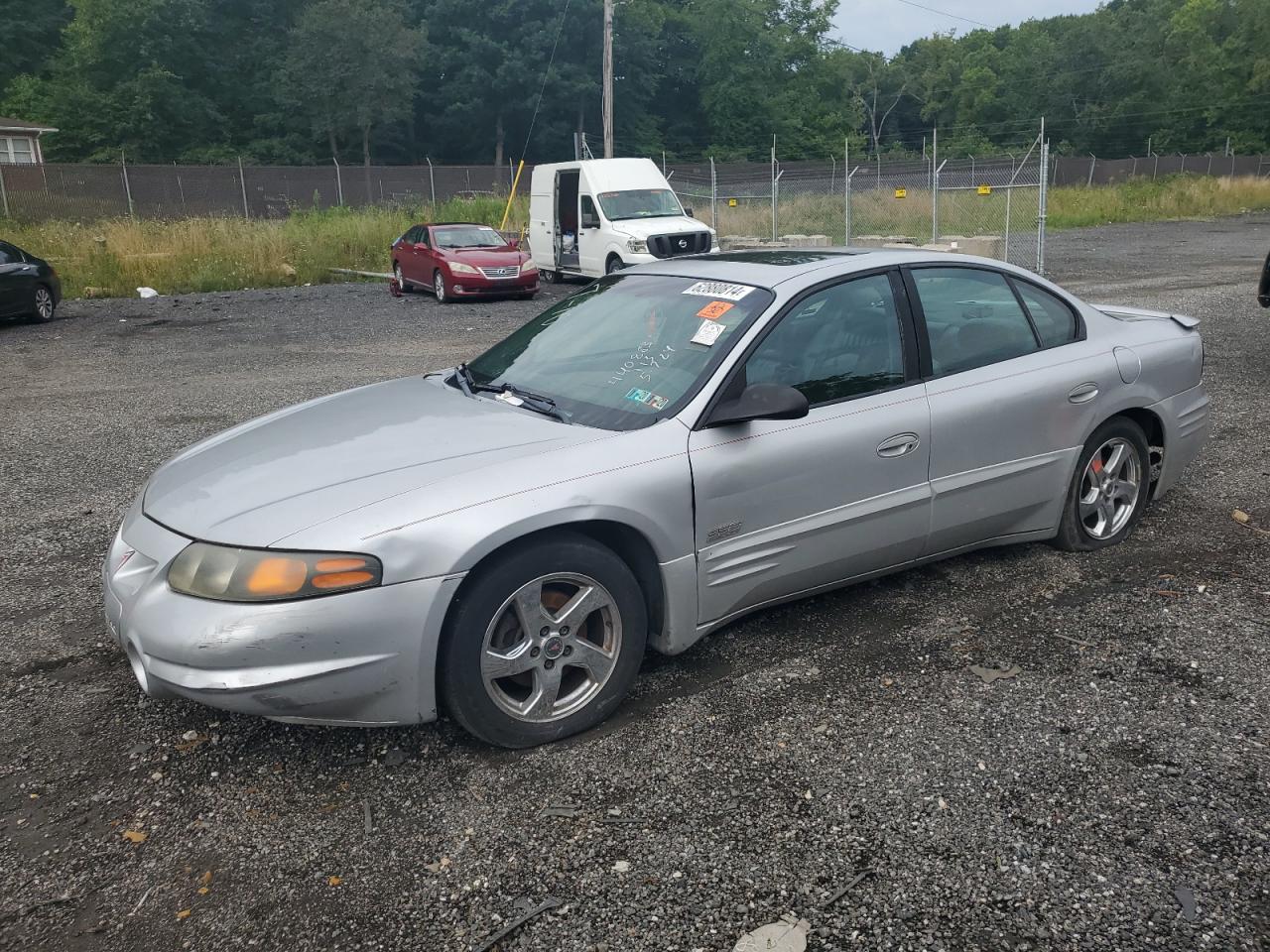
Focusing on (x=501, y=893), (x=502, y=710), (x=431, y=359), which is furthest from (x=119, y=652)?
(x=431, y=359)

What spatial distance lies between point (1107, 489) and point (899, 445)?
1490mm

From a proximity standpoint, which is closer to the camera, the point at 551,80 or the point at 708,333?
the point at 708,333

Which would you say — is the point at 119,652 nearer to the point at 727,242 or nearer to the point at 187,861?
the point at 187,861

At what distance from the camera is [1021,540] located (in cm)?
473

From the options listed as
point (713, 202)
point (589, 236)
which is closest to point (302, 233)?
point (589, 236)

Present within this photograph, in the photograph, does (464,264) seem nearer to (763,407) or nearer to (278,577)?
(763,407)

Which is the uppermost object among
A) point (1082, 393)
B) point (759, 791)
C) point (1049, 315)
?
point (1049, 315)

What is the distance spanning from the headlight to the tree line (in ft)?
177

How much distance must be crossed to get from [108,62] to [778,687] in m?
59.2

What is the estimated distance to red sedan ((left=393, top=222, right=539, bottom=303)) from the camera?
58.7ft

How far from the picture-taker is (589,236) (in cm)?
1914

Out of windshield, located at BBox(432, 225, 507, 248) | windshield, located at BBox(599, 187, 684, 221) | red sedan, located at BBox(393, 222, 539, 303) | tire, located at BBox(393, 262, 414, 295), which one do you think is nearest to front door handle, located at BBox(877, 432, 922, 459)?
red sedan, located at BBox(393, 222, 539, 303)

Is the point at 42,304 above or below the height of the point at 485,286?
above

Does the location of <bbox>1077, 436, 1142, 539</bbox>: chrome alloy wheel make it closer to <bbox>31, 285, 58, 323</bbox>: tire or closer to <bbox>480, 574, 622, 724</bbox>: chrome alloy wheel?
<bbox>480, 574, 622, 724</bbox>: chrome alloy wheel
